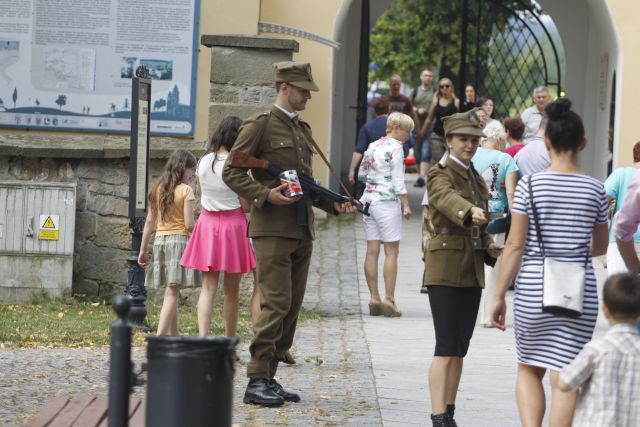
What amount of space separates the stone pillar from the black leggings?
4.62 m

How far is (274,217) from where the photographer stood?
777cm

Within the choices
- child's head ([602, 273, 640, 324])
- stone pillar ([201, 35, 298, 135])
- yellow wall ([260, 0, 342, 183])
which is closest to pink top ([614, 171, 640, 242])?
child's head ([602, 273, 640, 324])

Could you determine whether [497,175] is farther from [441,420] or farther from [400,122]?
[441,420]

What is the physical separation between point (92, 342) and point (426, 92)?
13.7m

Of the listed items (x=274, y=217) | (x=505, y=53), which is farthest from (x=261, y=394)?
(x=505, y=53)

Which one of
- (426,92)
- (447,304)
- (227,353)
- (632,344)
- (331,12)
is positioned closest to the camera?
(227,353)

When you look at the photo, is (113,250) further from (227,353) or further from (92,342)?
(227,353)

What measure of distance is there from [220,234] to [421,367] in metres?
1.62

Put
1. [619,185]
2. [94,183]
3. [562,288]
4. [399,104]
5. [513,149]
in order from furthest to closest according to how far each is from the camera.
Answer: [399,104] < [513,149] < [94,183] < [619,185] < [562,288]

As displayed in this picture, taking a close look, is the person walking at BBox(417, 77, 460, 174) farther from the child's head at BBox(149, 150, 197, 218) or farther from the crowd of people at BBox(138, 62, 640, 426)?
the child's head at BBox(149, 150, 197, 218)

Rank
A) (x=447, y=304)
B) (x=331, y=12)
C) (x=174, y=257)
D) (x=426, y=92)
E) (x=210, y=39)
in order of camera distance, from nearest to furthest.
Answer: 1. (x=447, y=304)
2. (x=174, y=257)
3. (x=210, y=39)
4. (x=331, y=12)
5. (x=426, y=92)

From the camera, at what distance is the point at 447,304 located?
7020 mm

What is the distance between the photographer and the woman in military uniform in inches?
275

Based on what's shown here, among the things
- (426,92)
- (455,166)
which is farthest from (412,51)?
(455,166)
